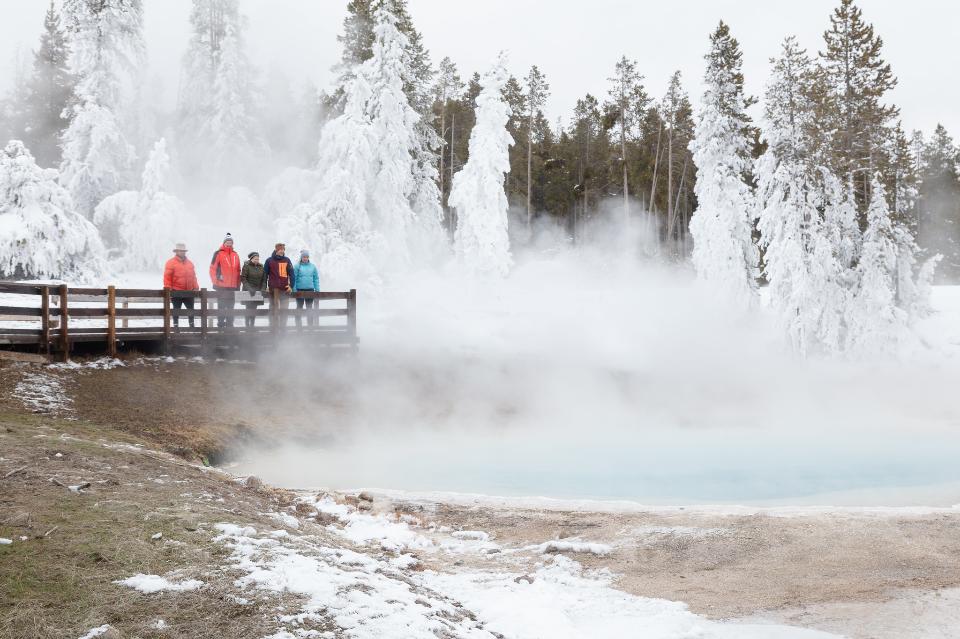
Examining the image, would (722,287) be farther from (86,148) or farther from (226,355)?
(86,148)

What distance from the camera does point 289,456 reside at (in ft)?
48.8

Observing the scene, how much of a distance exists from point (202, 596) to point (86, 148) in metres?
33.1

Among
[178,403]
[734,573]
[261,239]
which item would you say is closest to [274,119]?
[261,239]

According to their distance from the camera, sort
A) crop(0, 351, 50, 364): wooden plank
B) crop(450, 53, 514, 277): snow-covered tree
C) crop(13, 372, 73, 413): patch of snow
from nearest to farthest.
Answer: crop(13, 372, 73, 413): patch of snow → crop(0, 351, 50, 364): wooden plank → crop(450, 53, 514, 277): snow-covered tree

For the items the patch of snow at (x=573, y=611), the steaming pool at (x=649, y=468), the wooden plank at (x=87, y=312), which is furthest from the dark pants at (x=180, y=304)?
the patch of snow at (x=573, y=611)

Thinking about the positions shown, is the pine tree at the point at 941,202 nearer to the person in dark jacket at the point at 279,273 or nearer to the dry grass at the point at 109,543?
the person in dark jacket at the point at 279,273

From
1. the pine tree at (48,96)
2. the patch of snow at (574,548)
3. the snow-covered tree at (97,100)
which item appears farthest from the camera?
the pine tree at (48,96)

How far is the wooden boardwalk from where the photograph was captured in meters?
14.4

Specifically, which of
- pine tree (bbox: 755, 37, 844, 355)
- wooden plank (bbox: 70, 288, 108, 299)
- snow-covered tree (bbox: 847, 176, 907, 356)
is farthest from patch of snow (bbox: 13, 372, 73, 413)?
snow-covered tree (bbox: 847, 176, 907, 356)

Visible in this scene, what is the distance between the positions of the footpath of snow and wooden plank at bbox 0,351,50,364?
10.1 metres

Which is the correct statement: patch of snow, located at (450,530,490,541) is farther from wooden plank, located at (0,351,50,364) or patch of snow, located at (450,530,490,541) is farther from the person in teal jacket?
the person in teal jacket

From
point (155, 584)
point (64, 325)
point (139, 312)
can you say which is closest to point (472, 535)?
point (155, 584)

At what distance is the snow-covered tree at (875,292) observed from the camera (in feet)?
87.7

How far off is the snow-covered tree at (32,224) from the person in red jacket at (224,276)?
28.4 feet
